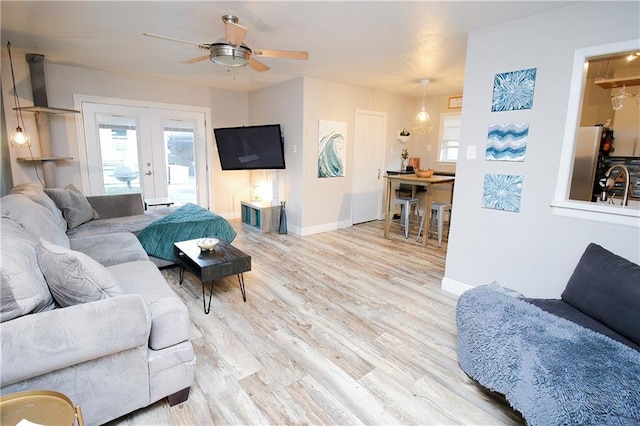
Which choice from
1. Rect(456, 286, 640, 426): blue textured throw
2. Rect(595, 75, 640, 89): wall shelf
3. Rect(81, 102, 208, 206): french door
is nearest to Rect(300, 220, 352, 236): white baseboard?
Rect(81, 102, 208, 206): french door

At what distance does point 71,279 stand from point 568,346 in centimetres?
241

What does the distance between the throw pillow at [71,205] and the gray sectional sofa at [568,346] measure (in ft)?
13.3

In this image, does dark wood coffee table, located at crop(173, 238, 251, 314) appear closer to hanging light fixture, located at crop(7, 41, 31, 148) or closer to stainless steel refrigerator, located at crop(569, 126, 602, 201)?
hanging light fixture, located at crop(7, 41, 31, 148)

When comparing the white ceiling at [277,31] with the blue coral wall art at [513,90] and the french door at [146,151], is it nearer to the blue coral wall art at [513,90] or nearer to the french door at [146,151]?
the blue coral wall art at [513,90]

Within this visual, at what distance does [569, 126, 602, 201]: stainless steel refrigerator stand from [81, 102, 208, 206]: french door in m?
5.86

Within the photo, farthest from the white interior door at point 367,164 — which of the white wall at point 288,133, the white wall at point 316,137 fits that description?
the white wall at point 288,133

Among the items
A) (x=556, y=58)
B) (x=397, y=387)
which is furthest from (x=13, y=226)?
(x=556, y=58)

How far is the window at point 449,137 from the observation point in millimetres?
6230

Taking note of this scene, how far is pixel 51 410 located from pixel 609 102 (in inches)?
272

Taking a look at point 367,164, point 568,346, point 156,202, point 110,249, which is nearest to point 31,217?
point 110,249

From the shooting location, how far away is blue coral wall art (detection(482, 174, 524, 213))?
2.72 meters

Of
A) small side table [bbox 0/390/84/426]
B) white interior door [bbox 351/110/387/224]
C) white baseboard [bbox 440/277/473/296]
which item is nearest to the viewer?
small side table [bbox 0/390/84/426]

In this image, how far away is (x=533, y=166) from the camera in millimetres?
2607

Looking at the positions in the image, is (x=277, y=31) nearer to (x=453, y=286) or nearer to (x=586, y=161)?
(x=453, y=286)
